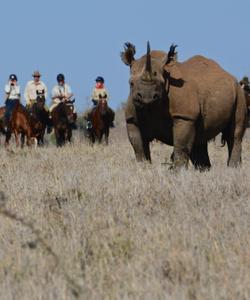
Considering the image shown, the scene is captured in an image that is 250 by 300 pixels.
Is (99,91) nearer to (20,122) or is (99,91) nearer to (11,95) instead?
(11,95)

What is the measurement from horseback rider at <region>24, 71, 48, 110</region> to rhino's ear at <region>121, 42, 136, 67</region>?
15.6 m

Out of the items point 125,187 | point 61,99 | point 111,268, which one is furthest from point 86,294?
point 61,99

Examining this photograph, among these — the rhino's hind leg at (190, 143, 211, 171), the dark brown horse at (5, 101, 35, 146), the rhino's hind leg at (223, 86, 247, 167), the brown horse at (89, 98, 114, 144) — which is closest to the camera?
the rhino's hind leg at (223, 86, 247, 167)

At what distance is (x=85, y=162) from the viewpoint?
15.1 metres

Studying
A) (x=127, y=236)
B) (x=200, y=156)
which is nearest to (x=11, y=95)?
(x=200, y=156)

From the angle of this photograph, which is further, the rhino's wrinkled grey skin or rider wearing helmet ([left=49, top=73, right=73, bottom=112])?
rider wearing helmet ([left=49, top=73, right=73, bottom=112])

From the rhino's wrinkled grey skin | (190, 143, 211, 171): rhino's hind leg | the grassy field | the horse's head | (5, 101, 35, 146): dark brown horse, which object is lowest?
the grassy field

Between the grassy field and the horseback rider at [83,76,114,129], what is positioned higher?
the horseback rider at [83,76,114,129]

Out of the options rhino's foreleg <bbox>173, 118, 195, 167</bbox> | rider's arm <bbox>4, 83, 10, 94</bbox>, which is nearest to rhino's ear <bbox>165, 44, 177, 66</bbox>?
rhino's foreleg <bbox>173, 118, 195, 167</bbox>

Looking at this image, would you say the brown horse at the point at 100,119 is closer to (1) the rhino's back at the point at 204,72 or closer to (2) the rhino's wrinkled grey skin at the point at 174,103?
(1) the rhino's back at the point at 204,72

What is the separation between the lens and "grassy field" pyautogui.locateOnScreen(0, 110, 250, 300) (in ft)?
17.6

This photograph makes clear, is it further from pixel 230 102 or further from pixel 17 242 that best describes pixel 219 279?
pixel 230 102

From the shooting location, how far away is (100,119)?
28.7 meters

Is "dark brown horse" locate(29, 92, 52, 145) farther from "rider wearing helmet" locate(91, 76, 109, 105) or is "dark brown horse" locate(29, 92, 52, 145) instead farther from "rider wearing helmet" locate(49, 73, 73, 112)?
"rider wearing helmet" locate(91, 76, 109, 105)
